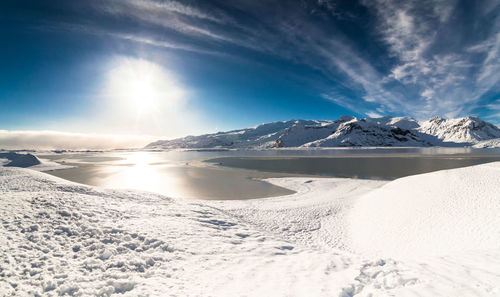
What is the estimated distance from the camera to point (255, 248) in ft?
27.3

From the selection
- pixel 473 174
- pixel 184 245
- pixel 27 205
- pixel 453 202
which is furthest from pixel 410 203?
pixel 27 205

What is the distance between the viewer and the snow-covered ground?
17.4 ft

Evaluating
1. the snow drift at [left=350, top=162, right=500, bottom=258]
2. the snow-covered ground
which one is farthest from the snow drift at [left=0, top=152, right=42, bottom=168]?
the snow drift at [left=350, top=162, right=500, bottom=258]

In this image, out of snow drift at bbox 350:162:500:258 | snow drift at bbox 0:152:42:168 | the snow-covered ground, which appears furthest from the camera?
snow drift at bbox 0:152:42:168

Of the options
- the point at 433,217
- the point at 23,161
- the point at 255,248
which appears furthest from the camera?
the point at 23,161

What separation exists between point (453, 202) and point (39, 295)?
17938mm

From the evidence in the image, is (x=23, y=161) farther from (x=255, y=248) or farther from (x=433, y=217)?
(x=433, y=217)

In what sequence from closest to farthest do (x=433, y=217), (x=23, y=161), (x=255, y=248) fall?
(x=255, y=248), (x=433, y=217), (x=23, y=161)

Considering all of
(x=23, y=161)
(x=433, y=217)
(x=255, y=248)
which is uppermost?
(x=23, y=161)

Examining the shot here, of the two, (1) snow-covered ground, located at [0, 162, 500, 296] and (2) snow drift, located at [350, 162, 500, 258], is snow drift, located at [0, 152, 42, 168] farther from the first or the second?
(2) snow drift, located at [350, 162, 500, 258]

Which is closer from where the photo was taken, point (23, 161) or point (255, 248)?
point (255, 248)

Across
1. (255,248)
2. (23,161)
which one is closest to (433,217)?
(255,248)

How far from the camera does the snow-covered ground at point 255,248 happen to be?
5309 mm

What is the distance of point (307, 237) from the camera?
37.3ft
